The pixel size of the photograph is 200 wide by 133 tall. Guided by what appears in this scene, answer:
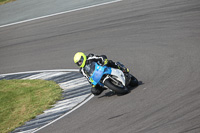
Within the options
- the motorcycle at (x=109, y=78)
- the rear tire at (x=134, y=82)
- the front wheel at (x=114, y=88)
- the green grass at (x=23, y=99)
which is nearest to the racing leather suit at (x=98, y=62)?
the motorcycle at (x=109, y=78)

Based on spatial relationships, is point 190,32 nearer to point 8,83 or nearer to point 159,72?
point 159,72

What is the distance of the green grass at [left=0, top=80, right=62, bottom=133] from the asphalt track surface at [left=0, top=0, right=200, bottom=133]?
57.2 inches

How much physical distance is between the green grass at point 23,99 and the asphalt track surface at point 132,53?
4.76 feet

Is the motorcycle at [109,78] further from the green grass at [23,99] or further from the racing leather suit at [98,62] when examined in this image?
the green grass at [23,99]

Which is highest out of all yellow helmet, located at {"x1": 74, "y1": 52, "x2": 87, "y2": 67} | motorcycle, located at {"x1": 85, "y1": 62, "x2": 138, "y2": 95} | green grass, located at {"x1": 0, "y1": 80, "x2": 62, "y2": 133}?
yellow helmet, located at {"x1": 74, "y1": 52, "x2": 87, "y2": 67}

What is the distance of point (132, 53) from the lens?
13320 mm

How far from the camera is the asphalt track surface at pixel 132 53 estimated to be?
8.09 meters

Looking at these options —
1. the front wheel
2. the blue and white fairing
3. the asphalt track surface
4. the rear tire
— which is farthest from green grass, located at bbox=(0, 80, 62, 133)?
the rear tire

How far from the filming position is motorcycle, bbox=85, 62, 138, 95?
9.58m

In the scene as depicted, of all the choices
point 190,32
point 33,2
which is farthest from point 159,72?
point 33,2

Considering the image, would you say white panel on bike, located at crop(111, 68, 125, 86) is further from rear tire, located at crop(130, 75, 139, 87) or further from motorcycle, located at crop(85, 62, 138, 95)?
rear tire, located at crop(130, 75, 139, 87)

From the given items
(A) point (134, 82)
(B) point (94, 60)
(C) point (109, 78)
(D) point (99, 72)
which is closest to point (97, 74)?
(D) point (99, 72)

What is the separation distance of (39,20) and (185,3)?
9104 millimetres

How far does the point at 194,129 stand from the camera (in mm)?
6812
